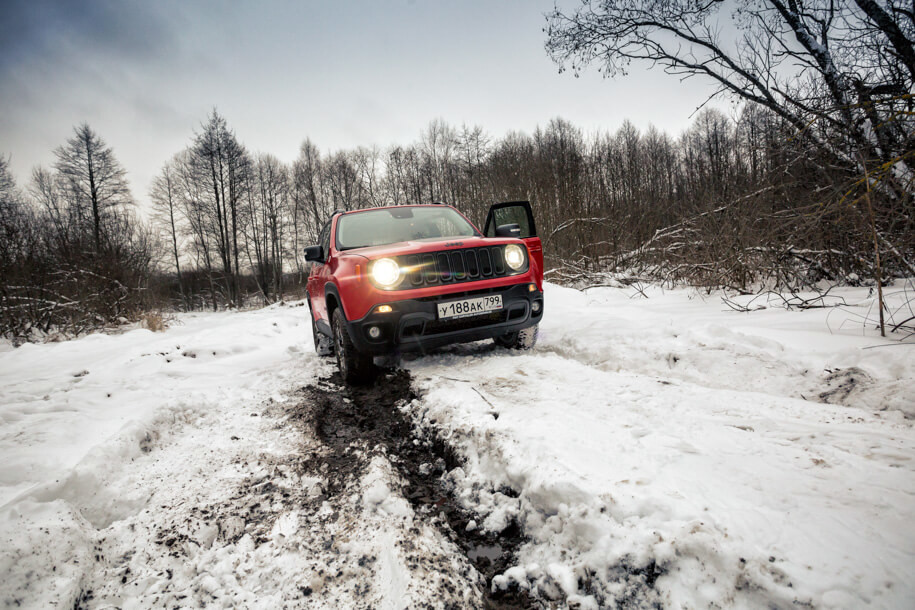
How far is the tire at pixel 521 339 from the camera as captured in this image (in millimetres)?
4355

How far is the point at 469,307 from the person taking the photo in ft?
12.1

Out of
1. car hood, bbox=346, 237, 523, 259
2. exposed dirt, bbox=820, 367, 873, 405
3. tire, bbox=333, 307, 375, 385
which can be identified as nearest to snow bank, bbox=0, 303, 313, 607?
tire, bbox=333, 307, 375, 385

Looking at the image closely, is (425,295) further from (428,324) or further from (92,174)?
(92,174)

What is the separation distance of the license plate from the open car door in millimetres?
1425

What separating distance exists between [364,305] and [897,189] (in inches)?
204

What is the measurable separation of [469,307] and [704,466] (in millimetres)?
2274

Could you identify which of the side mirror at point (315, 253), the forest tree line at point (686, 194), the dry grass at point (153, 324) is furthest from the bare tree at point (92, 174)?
the side mirror at point (315, 253)

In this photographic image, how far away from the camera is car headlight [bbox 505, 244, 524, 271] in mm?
4020

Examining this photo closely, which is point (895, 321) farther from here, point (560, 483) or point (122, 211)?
point (122, 211)

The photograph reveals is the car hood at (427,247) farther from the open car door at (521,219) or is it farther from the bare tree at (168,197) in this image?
the bare tree at (168,197)

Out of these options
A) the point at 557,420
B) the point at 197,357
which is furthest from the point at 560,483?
the point at 197,357

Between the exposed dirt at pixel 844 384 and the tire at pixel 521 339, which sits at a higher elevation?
the tire at pixel 521 339

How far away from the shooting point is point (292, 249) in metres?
38.9

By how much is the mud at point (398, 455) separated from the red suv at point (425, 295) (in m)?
0.36
